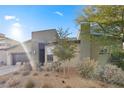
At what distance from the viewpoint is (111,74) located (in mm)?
4617

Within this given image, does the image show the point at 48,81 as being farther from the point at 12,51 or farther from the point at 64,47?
the point at 12,51

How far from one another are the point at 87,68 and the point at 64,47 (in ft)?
1.39

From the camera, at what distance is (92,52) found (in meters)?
4.64

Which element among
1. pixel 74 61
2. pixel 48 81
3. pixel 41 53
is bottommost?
pixel 48 81

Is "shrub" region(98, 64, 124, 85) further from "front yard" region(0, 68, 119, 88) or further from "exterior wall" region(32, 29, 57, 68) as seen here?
"exterior wall" region(32, 29, 57, 68)

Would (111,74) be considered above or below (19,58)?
below

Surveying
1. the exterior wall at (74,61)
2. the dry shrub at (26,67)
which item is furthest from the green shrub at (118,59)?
the dry shrub at (26,67)

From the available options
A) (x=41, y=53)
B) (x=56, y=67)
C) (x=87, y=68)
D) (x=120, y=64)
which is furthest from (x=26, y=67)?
(x=120, y=64)

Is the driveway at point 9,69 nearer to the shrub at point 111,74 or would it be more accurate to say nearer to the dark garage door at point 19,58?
the dark garage door at point 19,58

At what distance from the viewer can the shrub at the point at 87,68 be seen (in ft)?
15.3

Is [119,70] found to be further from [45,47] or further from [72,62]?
[45,47]
